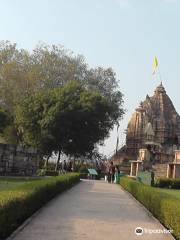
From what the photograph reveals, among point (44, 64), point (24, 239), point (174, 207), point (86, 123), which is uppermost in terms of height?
point (44, 64)

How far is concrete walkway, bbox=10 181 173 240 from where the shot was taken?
31.0ft


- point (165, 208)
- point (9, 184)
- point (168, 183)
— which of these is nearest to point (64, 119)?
point (168, 183)

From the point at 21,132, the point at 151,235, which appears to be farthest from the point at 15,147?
the point at 151,235

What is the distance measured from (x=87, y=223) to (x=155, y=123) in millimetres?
58781

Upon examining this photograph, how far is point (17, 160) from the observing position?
1278 inches

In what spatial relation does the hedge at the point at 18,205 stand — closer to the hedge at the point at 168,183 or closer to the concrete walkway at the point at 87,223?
the concrete walkway at the point at 87,223

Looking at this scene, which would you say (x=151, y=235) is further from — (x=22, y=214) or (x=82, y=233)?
(x=22, y=214)

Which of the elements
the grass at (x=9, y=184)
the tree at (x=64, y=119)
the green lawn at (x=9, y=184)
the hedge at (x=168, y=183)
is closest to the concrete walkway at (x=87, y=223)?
the grass at (x=9, y=184)

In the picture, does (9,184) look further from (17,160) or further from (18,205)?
(17,160)

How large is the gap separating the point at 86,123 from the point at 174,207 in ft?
109

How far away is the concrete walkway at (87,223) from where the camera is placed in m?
9.44

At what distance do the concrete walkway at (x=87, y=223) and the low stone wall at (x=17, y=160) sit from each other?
50.6 feet

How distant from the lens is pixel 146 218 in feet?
41.8

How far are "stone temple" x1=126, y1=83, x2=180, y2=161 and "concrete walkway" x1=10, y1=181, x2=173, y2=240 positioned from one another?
51209 millimetres
